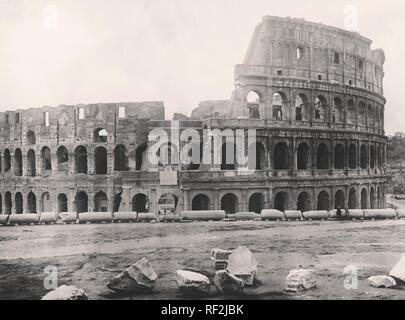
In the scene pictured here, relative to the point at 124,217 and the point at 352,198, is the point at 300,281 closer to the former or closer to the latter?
the point at 124,217

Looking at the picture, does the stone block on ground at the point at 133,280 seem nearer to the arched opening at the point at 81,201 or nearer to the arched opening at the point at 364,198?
the arched opening at the point at 81,201

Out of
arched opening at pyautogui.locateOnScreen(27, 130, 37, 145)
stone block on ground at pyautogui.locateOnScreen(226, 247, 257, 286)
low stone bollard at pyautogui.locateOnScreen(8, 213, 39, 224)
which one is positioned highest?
arched opening at pyautogui.locateOnScreen(27, 130, 37, 145)

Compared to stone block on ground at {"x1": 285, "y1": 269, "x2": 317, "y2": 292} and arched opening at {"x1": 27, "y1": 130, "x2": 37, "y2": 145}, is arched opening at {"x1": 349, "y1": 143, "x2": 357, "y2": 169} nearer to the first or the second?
stone block on ground at {"x1": 285, "y1": 269, "x2": 317, "y2": 292}

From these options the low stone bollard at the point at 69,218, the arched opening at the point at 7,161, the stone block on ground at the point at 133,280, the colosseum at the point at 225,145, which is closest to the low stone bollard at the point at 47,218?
the low stone bollard at the point at 69,218

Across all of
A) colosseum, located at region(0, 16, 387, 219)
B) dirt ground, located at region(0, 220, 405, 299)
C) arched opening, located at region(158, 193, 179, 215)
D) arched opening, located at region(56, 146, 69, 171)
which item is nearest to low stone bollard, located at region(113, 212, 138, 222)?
dirt ground, located at region(0, 220, 405, 299)
